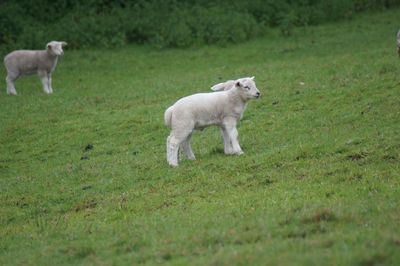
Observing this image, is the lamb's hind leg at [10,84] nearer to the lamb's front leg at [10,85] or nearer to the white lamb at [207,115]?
the lamb's front leg at [10,85]

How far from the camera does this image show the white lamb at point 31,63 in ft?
87.0

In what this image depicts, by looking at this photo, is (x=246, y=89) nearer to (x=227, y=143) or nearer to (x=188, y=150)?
(x=227, y=143)

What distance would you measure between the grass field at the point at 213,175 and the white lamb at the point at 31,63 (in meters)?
0.74

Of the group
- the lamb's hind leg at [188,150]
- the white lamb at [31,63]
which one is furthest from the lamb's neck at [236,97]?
the white lamb at [31,63]

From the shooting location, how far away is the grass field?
9047mm

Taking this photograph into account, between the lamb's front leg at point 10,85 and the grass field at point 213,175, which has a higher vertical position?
the grass field at point 213,175

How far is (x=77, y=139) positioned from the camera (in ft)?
62.5

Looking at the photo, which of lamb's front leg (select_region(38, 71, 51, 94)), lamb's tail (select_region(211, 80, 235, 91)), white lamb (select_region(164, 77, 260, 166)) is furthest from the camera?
lamb's front leg (select_region(38, 71, 51, 94))

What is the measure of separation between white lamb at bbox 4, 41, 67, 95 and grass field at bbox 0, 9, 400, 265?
0.74m

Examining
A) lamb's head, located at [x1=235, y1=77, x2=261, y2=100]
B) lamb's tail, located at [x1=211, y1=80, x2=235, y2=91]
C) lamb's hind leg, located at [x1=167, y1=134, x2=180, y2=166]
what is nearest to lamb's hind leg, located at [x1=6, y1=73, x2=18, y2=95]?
lamb's tail, located at [x1=211, y1=80, x2=235, y2=91]

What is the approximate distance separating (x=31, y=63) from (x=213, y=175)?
15.5 meters

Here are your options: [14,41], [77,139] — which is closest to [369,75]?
[77,139]

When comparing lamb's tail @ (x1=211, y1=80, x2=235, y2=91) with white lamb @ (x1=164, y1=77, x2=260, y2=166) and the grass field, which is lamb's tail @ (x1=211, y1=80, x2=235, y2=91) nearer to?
white lamb @ (x1=164, y1=77, x2=260, y2=166)

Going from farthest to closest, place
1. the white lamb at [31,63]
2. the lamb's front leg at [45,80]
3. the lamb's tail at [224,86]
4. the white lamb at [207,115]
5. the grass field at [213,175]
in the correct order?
1. the white lamb at [31,63]
2. the lamb's front leg at [45,80]
3. the lamb's tail at [224,86]
4. the white lamb at [207,115]
5. the grass field at [213,175]
